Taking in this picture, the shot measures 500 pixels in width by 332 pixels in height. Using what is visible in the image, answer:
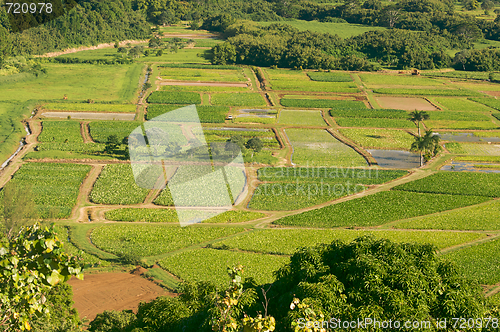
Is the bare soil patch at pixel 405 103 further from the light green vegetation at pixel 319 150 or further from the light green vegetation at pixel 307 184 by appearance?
the light green vegetation at pixel 307 184

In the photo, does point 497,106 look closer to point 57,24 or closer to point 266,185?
point 266,185

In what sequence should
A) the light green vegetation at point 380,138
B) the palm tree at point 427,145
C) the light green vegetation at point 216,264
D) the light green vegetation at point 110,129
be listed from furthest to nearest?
the light green vegetation at point 380,138, the light green vegetation at point 110,129, the palm tree at point 427,145, the light green vegetation at point 216,264

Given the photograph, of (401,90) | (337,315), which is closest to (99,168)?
(337,315)

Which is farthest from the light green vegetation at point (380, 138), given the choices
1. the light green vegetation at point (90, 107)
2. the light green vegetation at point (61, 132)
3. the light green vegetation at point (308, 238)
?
the light green vegetation at point (61, 132)

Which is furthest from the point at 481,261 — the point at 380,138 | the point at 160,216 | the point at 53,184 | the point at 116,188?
the point at 53,184

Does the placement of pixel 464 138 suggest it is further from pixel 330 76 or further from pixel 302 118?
pixel 330 76

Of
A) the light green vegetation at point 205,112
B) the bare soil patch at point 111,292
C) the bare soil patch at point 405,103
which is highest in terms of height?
the bare soil patch at point 111,292
